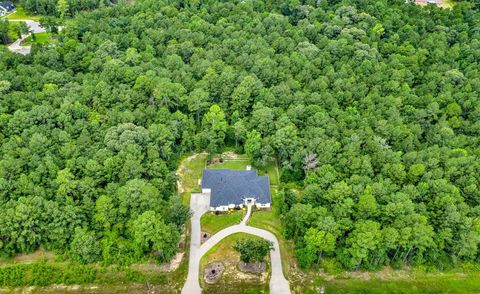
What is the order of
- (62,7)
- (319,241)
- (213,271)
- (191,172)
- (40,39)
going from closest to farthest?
(319,241)
(213,271)
(191,172)
(40,39)
(62,7)

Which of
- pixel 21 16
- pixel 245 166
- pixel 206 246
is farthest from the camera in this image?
pixel 21 16

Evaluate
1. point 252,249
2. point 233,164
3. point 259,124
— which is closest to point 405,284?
point 252,249

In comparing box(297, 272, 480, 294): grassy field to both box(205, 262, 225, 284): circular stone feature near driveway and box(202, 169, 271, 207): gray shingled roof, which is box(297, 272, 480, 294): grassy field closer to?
box(205, 262, 225, 284): circular stone feature near driveway

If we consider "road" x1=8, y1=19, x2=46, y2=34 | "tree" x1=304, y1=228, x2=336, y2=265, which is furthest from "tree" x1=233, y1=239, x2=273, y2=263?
"road" x1=8, y1=19, x2=46, y2=34

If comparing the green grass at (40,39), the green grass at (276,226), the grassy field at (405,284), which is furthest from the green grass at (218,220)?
the green grass at (40,39)

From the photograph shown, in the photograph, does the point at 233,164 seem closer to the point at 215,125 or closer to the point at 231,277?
the point at 215,125

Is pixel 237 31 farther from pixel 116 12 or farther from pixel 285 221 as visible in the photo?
pixel 285 221

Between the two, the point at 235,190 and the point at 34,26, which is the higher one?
the point at 34,26
